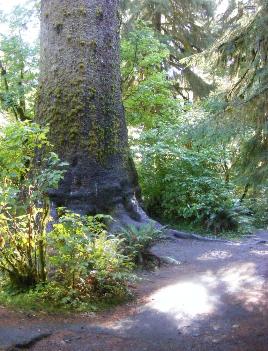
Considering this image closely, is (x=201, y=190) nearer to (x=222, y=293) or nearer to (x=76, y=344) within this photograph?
(x=222, y=293)

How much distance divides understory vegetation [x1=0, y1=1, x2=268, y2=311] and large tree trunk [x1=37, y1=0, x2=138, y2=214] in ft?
1.60

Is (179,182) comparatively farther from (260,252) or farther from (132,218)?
(260,252)

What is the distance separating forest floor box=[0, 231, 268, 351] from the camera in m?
4.14

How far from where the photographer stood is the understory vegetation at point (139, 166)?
522cm

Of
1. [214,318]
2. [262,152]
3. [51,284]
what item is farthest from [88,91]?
[214,318]

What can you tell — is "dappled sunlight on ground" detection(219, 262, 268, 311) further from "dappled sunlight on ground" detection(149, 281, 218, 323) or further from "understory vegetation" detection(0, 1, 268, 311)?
"understory vegetation" detection(0, 1, 268, 311)

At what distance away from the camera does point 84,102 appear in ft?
28.3

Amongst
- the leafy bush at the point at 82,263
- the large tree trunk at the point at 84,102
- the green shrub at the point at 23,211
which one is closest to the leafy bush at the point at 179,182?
the large tree trunk at the point at 84,102

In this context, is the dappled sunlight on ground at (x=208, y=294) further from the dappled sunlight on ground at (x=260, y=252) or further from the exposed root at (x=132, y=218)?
the exposed root at (x=132, y=218)

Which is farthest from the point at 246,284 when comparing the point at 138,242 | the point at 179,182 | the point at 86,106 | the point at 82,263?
the point at 179,182

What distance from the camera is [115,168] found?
8.92m

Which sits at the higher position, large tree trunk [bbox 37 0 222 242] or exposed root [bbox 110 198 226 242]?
large tree trunk [bbox 37 0 222 242]

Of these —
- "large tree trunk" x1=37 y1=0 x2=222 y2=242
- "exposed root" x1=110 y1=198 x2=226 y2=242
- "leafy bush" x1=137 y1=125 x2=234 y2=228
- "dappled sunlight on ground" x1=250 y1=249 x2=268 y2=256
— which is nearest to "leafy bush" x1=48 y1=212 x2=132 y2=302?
"exposed root" x1=110 y1=198 x2=226 y2=242

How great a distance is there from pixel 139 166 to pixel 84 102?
159 inches
